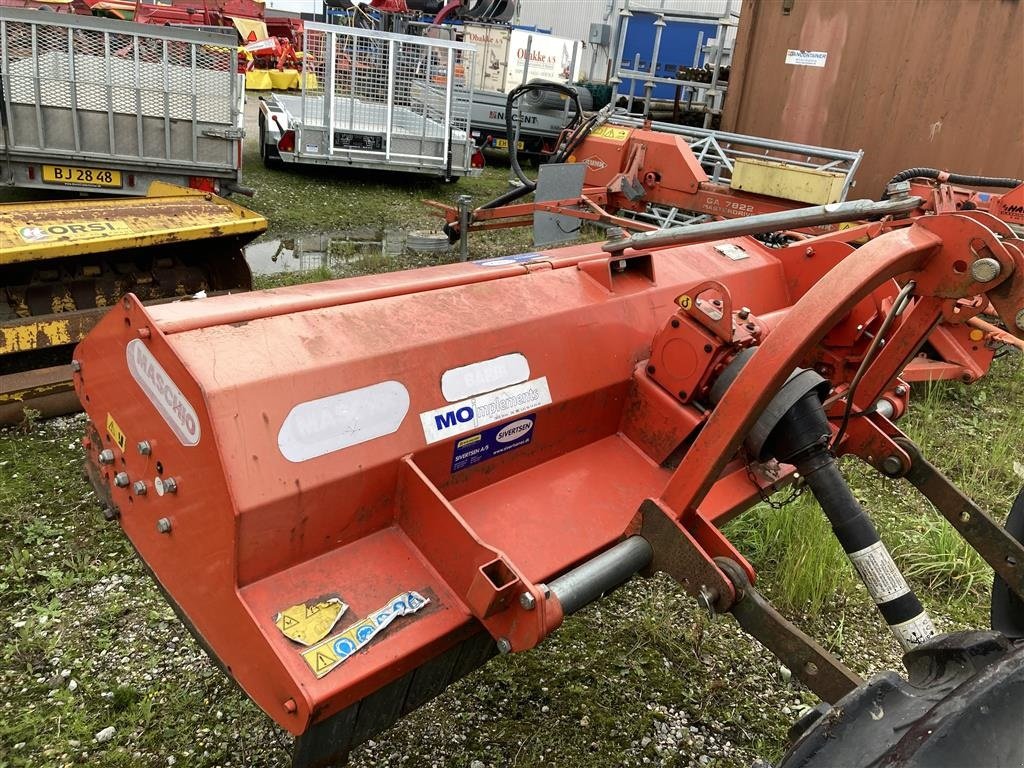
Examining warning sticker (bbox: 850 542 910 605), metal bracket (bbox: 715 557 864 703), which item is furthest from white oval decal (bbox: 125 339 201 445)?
warning sticker (bbox: 850 542 910 605)

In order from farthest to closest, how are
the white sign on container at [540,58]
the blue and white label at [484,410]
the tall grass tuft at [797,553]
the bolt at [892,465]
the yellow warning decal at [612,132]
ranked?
the white sign on container at [540,58] < the yellow warning decal at [612,132] < the tall grass tuft at [797,553] < the bolt at [892,465] < the blue and white label at [484,410]

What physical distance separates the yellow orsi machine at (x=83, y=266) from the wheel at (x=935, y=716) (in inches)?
135

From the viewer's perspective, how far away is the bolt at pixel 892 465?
7.11 feet

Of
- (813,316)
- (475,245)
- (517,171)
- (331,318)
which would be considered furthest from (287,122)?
(813,316)

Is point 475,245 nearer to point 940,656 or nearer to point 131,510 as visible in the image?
point 131,510

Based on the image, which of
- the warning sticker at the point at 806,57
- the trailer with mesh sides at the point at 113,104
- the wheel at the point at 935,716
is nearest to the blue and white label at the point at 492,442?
the wheel at the point at 935,716

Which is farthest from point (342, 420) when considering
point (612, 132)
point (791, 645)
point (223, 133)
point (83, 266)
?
point (612, 132)

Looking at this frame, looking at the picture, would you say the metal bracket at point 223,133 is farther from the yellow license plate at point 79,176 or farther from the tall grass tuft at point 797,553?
the tall grass tuft at point 797,553

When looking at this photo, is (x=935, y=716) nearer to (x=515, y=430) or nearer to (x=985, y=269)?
(x=985, y=269)

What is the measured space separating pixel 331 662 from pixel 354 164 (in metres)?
7.66

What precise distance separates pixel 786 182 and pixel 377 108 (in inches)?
190

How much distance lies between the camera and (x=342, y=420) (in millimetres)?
1700

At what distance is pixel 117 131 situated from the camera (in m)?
5.14

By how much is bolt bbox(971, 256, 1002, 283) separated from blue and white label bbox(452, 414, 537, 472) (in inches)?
41.6
